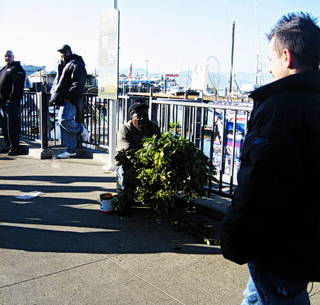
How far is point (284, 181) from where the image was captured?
1683 millimetres

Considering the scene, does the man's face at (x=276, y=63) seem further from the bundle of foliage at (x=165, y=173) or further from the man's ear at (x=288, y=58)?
the bundle of foliage at (x=165, y=173)

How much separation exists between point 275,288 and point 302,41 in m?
1.10

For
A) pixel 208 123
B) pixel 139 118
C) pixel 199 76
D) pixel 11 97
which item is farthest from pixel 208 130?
pixel 199 76

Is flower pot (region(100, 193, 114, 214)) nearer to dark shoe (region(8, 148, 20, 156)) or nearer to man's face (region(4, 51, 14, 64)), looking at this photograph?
dark shoe (region(8, 148, 20, 156))

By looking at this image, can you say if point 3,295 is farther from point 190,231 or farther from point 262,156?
point 262,156

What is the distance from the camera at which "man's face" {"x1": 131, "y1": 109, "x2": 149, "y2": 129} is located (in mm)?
5268

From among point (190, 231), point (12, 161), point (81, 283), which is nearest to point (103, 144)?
point (12, 161)

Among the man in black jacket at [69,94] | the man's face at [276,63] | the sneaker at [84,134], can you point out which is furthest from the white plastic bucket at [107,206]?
the sneaker at [84,134]

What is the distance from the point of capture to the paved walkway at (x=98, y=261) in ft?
10.5

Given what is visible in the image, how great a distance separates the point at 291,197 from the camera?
5.58 ft

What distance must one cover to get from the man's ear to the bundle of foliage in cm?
269

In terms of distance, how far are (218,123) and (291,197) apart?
432cm

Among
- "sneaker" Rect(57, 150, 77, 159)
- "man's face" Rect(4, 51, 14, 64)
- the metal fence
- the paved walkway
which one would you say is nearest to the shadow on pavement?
the paved walkway

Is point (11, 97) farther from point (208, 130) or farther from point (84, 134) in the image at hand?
point (208, 130)
